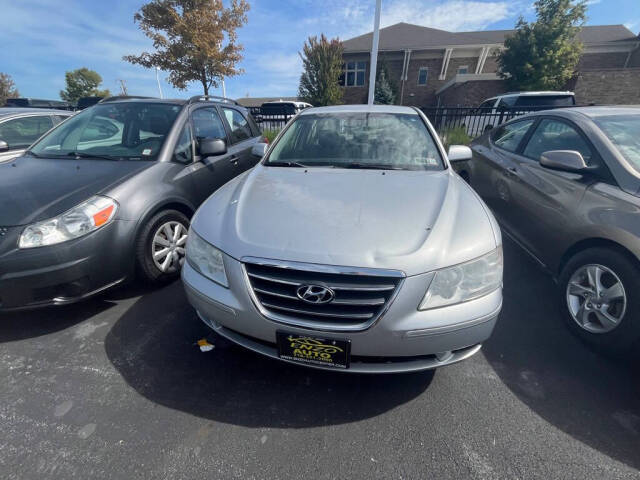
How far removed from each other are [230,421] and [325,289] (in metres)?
0.91

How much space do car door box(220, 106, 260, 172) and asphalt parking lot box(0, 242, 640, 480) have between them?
8.26 feet

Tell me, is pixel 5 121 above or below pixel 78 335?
above

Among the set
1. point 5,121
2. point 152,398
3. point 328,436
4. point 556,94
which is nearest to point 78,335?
point 152,398

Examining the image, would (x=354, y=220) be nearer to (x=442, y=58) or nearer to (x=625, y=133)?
(x=625, y=133)

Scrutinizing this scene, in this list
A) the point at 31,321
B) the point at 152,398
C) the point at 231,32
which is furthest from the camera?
the point at 231,32

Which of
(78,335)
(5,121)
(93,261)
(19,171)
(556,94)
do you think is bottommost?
(78,335)

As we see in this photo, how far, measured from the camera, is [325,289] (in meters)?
1.42

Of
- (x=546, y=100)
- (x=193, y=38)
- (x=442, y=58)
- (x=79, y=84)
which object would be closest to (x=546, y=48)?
(x=442, y=58)

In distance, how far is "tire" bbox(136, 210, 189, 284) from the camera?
8.30ft

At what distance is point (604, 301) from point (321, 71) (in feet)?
73.3

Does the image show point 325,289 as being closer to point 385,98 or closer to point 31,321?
point 31,321

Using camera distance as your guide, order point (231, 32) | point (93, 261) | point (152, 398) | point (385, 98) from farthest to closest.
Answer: point (385, 98), point (231, 32), point (93, 261), point (152, 398)

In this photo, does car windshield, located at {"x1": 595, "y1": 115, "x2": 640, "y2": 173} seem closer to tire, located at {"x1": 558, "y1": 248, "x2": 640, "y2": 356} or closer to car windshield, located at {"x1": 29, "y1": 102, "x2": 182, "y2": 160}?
tire, located at {"x1": 558, "y1": 248, "x2": 640, "y2": 356}

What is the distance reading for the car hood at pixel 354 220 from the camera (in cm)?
147
